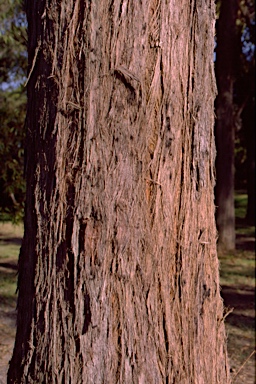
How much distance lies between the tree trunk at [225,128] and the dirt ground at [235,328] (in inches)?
129

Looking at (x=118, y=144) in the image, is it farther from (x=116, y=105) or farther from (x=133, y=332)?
(x=133, y=332)

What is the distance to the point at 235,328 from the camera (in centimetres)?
853

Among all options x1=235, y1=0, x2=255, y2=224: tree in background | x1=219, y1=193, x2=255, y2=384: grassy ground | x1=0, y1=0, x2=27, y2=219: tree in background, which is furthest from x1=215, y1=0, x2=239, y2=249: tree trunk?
x1=235, y1=0, x2=255, y2=224: tree in background

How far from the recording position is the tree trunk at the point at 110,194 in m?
2.91

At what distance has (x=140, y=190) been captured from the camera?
2984mm

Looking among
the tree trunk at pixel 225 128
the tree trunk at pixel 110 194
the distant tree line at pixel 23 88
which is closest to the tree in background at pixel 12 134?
the distant tree line at pixel 23 88

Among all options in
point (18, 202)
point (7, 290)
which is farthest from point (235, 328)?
point (18, 202)

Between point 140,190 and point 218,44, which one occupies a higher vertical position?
point 218,44

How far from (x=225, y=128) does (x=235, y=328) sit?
22.1ft

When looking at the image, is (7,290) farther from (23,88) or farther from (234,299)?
(23,88)

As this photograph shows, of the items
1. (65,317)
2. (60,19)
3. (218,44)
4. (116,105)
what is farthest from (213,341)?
(218,44)

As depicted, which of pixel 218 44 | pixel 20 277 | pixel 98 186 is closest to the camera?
pixel 98 186

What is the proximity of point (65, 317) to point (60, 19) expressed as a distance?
1362 millimetres

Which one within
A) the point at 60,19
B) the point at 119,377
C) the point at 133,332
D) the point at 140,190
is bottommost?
the point at 119,377
